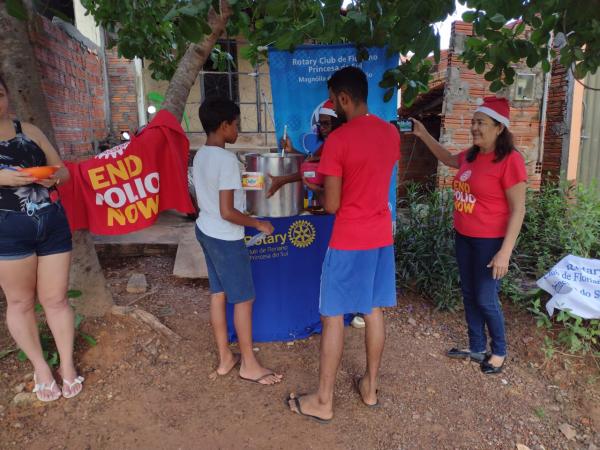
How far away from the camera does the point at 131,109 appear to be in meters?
6.94

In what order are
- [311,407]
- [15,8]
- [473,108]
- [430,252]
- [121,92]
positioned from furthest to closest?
[121,92]
[473,108]
[430,252]
[311,407]
[15,8]

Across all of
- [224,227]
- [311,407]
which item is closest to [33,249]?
[224,227]

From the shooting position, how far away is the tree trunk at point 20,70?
2469 mm

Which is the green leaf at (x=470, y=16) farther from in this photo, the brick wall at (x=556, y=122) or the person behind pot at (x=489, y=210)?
the brick wall at (x=556, y=122)

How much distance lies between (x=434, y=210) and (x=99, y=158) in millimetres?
2833

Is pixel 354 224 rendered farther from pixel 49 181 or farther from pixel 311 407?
pixel 49 181

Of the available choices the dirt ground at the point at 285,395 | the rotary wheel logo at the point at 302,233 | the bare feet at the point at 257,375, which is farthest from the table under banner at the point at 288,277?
the bare feet at the point at 257,375

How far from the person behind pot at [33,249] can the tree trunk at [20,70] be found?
19.0 inches

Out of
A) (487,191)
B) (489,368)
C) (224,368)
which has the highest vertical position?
(487,191)

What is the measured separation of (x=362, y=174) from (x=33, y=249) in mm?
1662

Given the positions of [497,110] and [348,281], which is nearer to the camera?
[348,281]

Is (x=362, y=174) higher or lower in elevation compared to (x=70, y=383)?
higher

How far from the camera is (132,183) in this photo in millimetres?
2670

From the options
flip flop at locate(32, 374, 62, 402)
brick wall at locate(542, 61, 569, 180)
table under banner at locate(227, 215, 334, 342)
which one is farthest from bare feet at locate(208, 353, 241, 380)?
brick wall at locate(542, 61, 569, 180)
